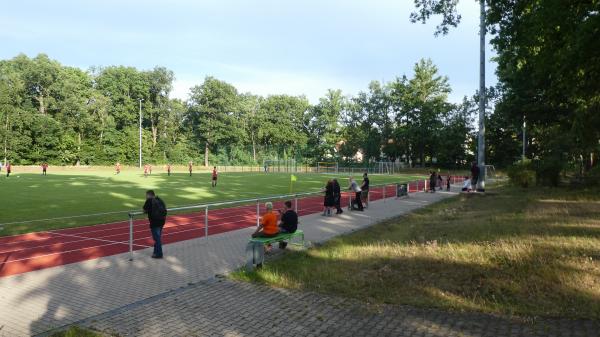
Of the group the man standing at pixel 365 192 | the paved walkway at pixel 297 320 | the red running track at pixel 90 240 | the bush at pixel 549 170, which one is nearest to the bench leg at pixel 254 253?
the paved walkway at pixel 297 320

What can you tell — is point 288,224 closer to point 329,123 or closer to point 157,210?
point 157,210

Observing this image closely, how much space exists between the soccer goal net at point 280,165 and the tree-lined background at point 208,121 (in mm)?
3940

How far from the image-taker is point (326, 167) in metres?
88.3

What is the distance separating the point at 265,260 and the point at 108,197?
61.9 ft

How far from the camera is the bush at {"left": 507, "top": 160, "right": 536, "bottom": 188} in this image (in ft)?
103

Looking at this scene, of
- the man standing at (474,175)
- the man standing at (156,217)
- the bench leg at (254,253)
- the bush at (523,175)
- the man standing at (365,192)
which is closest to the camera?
the bench leg at (254,253)

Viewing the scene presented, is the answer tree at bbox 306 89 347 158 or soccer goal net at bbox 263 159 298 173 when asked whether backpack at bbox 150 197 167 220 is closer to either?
soccer goal net at bbox 263 159 298 173

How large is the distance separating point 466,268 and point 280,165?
3268 inches

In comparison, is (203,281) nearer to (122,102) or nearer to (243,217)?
(243,217)

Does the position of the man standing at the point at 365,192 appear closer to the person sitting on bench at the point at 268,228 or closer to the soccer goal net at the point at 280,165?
the person sitting on bench at the point at 268,228

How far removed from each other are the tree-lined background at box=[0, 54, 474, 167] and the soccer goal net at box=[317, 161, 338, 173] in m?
4.43

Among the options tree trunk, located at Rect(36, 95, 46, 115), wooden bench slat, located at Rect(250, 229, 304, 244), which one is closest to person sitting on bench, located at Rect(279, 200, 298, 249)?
wooden bench slat, located at Rect(250, 229, 304, 244)

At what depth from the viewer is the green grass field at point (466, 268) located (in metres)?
6.66

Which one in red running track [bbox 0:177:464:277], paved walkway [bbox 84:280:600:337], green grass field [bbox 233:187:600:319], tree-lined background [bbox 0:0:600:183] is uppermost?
tree-lined background [bbox 0:0:600:183]
